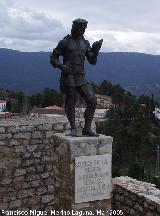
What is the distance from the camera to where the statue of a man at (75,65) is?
5.97 metres

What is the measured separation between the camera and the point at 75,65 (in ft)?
19.7

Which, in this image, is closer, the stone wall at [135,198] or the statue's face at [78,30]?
the statue's face at [78,30]

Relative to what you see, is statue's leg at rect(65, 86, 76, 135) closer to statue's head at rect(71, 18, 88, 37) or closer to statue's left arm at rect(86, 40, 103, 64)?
statue's left arm at rect(86, 40, 103, 64)

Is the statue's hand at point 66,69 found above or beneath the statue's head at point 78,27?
beneath

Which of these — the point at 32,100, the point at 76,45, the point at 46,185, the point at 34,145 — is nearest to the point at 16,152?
the point at 34,145

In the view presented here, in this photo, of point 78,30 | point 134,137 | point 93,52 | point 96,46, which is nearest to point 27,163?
point 93,52

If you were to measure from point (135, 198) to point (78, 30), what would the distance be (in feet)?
9.08

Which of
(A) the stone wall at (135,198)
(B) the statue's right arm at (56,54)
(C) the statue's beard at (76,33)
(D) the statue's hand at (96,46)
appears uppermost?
(C) the statue's beard at (76,33)

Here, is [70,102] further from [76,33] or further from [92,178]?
[92,178]

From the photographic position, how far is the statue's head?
593 centimetres

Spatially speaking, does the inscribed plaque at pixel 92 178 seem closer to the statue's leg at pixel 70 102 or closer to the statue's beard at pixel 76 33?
the statue's leg at pixel 70 102

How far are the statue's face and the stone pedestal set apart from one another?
1398 millimetres

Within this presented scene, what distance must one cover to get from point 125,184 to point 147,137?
38.7 m

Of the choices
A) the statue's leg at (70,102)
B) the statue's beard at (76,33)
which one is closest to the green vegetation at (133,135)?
the statue's leg at (70,102)
